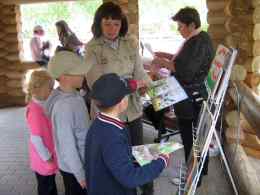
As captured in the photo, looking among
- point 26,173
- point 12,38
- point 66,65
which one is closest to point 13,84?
point 12,38

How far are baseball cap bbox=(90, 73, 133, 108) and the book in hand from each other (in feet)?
1.11

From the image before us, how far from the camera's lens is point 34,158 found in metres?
2.67

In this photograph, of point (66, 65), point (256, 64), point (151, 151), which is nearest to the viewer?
point (151, 151)

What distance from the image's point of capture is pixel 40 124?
249cm

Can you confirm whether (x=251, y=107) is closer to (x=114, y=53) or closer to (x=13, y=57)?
(x=114, y=53)

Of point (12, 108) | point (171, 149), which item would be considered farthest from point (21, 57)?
point (171, 149)

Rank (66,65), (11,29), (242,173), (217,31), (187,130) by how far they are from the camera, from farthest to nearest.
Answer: (11,29) < (217,31) < (187,130) < (242,173) < (66,65)

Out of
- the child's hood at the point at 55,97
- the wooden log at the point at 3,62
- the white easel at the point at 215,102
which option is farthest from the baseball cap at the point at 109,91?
the wooden log at the point at 3,62

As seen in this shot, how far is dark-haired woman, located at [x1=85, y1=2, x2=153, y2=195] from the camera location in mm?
2738

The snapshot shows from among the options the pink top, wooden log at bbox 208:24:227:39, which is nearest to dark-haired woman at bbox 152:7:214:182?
the pink top

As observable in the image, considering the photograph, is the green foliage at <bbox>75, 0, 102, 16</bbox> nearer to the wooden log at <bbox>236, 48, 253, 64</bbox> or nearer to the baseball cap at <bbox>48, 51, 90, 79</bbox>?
the wooden log at <bbox>236, 48, 253, 64</bbox>

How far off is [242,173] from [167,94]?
1.10 metres

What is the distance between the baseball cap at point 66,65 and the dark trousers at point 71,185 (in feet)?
2.06

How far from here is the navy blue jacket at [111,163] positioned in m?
1.71
